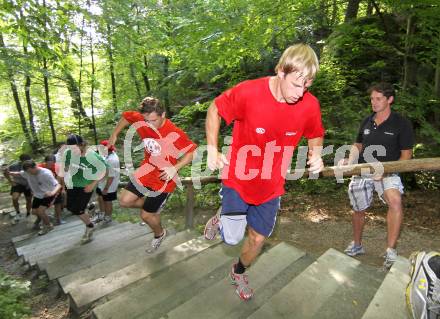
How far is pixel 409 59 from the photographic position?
321 inches

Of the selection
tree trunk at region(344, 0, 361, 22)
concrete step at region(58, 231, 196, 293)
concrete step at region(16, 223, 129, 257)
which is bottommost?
concrete step at region(16, 223, 129, 257)

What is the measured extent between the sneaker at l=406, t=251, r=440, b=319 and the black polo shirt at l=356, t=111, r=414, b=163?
6.01 ft

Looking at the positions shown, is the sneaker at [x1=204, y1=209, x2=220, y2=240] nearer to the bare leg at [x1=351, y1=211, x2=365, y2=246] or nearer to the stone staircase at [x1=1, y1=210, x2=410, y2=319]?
the stone staircase at [x1=1, y1=210, x2=410, y2=319]

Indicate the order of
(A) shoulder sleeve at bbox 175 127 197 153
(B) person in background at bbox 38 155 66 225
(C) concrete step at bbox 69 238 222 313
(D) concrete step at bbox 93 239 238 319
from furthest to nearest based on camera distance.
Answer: (B) person in background at bbox 38 155 66 225 < (A) shoulder sleeve at bbox 175 127 197 153 < (C) concrete step at bbox 69 238 222 313 < (D) concrete step at bbox 93 239 238 319

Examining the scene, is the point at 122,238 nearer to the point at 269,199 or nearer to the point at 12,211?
the point at 269,199

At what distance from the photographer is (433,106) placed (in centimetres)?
724

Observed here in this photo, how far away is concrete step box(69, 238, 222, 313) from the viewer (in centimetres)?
332

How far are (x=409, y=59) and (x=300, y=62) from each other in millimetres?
7501

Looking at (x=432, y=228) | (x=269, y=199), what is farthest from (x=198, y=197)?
(x=269, y=199)

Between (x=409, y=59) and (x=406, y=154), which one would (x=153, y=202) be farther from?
(x=409, y=59)

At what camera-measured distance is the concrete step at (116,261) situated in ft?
13.2

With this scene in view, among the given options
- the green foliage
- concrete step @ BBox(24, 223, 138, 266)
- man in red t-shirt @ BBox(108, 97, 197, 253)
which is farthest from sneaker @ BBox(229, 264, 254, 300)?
concrete step @ BBox(24, 223, 138, 266)

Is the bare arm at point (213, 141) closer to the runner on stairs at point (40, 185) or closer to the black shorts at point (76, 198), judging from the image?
the black shorts at point (76, 198)

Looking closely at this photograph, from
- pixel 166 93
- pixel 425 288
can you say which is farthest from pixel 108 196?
pixel 166 93
